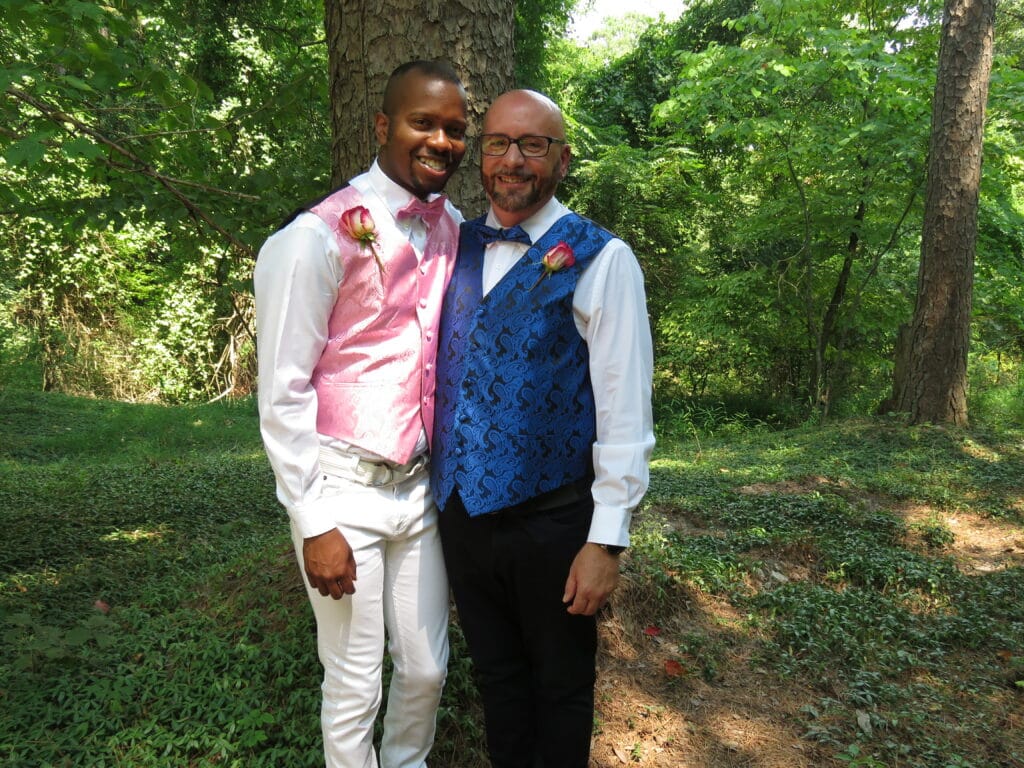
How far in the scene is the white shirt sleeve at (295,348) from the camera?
183cm

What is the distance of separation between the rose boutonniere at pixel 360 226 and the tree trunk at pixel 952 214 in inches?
313

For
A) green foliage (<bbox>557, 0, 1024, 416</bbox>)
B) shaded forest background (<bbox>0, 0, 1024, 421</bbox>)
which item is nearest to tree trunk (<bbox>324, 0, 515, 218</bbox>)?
shaded forest background (<bbox>0, 0, 1024, 421</bbox>)

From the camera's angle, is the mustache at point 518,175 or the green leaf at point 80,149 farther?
the green leaf at point 80,149

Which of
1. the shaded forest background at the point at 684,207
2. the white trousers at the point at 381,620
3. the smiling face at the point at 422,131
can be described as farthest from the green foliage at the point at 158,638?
the smiling face at the point at 422,131

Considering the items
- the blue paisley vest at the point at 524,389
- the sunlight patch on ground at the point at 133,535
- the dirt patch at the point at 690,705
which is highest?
the blue paisley vest at the point at 524,389

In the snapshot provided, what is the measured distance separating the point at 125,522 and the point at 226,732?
3.47 metres

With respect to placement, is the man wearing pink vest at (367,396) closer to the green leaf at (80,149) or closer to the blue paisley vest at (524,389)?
the blue paisley vest at (524,389)

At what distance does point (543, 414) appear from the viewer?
1962 millimetres

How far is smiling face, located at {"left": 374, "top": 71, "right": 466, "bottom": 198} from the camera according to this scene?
79.7 inches

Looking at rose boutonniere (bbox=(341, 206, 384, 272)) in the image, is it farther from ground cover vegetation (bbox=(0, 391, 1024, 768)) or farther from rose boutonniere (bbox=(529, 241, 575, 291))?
ground cover vegetation (bbox=(0, 391, 1024, 768))

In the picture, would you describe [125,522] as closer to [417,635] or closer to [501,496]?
[417,635]

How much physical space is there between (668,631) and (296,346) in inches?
94.5

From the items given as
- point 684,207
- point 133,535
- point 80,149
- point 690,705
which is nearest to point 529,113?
point 80,149

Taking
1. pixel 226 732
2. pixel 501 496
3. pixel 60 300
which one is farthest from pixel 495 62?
pixel 60 300
